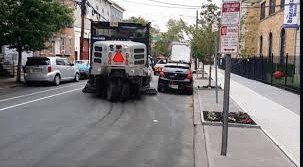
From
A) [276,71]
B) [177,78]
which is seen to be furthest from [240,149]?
[276,71]

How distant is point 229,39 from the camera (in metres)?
6.96

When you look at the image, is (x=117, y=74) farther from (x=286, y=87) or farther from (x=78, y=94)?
(x=286, y=87)

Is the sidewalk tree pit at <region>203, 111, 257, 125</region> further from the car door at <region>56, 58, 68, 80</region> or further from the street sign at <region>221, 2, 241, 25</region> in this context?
the car door at <region>56, 58, 68, 80</region>

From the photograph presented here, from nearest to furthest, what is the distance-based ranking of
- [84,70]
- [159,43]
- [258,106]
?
1. [258,106]
2. [84,70]
3. [159,43]

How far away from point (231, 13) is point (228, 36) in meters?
0.41

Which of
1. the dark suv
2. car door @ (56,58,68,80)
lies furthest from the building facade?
the dark suv

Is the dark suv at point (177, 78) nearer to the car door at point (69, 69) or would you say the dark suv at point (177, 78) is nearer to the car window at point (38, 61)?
the car window at point (38, 61)

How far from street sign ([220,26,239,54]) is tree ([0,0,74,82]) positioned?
14429mm

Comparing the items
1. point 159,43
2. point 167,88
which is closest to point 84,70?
point 167,88

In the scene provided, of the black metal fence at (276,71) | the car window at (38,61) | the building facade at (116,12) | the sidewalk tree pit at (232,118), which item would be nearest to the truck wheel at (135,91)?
the sidewalk tree pit at (232,118)

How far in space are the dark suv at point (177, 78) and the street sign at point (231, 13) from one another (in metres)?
10.8

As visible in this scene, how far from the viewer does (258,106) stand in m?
13.6

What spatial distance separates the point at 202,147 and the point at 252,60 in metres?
23.0

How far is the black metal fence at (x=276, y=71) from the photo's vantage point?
18.8 meters
